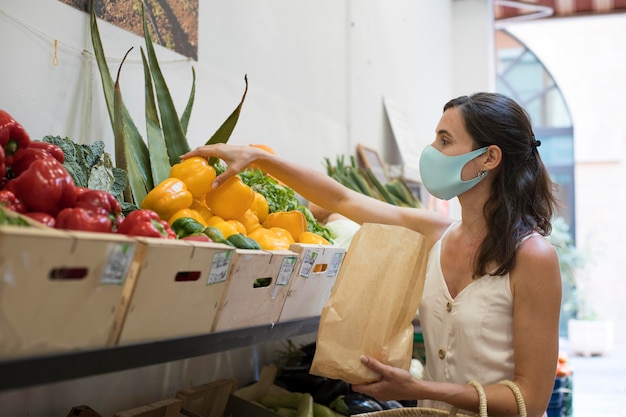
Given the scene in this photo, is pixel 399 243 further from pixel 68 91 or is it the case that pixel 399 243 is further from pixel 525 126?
pixel 68 91

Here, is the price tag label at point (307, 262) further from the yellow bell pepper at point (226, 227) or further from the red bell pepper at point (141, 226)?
the red bell pepper at point (141, 226)

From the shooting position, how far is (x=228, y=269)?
4.60 feet

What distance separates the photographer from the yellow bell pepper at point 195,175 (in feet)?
6.04

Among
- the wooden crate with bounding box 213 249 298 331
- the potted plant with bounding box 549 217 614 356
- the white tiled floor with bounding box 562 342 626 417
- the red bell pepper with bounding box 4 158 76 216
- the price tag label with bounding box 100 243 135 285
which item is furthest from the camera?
the potted plant with bounding box 549 217 614 356

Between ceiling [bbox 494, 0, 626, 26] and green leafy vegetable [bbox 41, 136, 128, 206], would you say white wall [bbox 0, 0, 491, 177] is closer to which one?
green leafy vegetable [bbox 41, 136, 128, 206]

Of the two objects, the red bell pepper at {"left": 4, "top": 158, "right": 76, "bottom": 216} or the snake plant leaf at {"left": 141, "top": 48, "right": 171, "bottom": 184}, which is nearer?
the red bell pepper at {"left": 4, "top": 158, "right": 76, "bottom": 216}

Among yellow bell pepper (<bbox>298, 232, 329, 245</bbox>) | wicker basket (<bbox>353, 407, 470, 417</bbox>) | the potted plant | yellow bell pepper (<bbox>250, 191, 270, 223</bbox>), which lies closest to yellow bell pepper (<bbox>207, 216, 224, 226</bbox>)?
yellow bell pepper (<bbox>250, 191, 270, 223</bbox>)

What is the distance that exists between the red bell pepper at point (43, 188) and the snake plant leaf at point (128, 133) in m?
0.59

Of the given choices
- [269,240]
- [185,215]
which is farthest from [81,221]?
[269,240]

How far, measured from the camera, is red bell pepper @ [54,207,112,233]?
3.76ft

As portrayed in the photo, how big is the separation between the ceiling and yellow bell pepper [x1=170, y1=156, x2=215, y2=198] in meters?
6.09

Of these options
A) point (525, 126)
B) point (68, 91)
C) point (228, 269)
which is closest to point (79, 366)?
point (228, 269)

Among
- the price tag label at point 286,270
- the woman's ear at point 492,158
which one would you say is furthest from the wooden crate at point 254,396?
the woman's ear at point 492,158

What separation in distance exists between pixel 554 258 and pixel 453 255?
1.06ft
